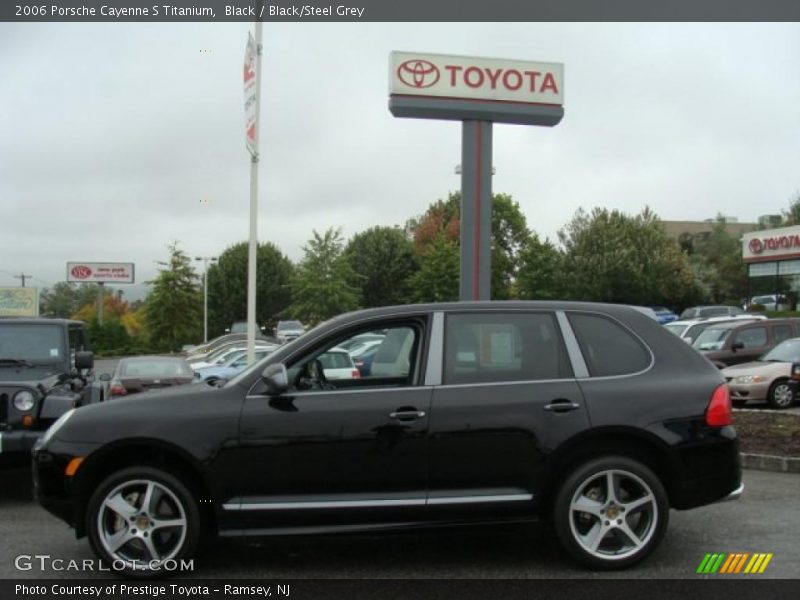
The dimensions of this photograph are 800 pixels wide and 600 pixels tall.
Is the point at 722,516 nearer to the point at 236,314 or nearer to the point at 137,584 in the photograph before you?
the point at 137,584

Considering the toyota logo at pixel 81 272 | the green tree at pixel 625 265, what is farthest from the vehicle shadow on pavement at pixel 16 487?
the toyota logo at pixel 81 272

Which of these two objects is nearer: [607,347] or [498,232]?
[607,347]

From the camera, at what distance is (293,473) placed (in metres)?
4.70

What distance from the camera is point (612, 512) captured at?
4832mm

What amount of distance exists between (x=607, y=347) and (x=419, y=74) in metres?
13.4

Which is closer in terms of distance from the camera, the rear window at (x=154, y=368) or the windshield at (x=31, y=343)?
the windshield at (x=31, y=343)

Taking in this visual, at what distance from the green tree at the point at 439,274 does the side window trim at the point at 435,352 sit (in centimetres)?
4931

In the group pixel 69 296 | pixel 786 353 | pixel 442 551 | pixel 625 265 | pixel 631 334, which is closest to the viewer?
pixel 631 334

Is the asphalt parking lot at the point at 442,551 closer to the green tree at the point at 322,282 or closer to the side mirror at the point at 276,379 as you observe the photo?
the side mirror at the point at 276,379

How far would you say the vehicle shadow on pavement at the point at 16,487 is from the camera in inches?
276

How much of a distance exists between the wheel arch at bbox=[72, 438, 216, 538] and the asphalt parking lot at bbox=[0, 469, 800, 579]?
40 centimetres

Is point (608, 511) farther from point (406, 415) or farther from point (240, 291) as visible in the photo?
point (240, 291)

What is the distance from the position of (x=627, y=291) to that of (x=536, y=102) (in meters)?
38.9

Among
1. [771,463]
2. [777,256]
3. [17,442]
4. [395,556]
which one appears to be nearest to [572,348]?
[395,556]
